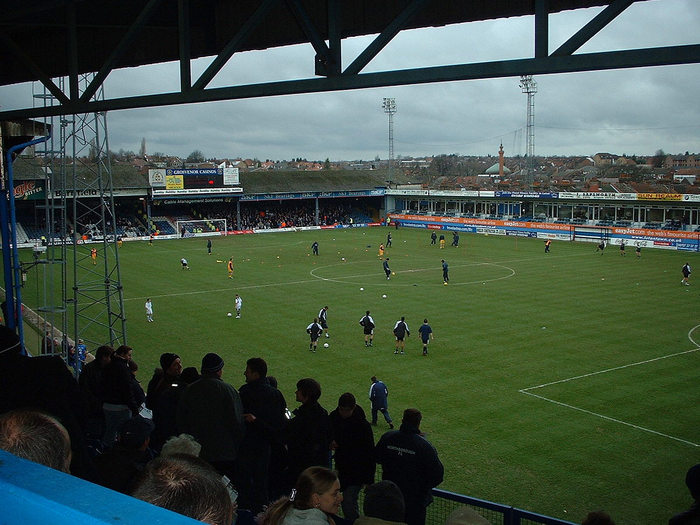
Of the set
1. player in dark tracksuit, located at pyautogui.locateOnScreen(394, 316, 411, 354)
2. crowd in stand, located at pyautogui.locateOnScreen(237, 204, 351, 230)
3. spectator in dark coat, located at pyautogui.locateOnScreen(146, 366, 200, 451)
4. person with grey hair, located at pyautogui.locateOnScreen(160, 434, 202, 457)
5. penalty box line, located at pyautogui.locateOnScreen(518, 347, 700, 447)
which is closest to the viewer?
person with grey hair, located at pyautogui.locateOnScreen(160, 434, 202, 457)

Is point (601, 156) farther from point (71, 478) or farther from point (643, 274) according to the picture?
point (71, 478)

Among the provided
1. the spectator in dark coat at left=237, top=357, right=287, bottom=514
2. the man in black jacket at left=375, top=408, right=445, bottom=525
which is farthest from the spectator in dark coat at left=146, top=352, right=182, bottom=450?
the man in black jacket at left=375, top=408, right=445, bottom=525

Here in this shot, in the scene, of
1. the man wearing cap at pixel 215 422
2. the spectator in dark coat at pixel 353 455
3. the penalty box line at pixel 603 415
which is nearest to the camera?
the man wearing cap at pixel 215 422

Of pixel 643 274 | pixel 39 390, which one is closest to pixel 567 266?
pixel 643 274

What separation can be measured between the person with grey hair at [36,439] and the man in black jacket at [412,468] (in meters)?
4.59

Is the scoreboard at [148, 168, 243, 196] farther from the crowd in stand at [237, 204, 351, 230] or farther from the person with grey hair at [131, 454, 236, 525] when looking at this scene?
the person with grey hair at [131, 454, 236, 525]

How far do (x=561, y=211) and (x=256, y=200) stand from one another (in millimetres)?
36092

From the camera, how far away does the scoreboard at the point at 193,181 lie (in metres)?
71.2

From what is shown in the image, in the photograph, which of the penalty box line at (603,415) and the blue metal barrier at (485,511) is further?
the penalty box line at (603,415)

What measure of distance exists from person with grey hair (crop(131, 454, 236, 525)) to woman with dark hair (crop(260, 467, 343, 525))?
1.36 meters

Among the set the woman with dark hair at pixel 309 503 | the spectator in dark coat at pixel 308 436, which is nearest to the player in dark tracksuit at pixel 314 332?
the spectator in dark coat at pixel 308 436

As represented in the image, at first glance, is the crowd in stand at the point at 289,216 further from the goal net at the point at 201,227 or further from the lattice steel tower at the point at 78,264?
the lattice steel tower at the point at 78,264

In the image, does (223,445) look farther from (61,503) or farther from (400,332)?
(400,332)

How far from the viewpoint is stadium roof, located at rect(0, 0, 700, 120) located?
505 centimetres
